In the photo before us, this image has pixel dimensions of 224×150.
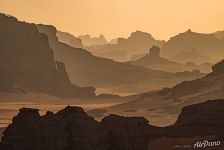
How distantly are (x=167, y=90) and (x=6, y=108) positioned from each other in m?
41.1

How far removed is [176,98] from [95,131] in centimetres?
7853

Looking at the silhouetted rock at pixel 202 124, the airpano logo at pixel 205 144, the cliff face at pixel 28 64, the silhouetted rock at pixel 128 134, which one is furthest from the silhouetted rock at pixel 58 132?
the cliff face at pixel 28 64

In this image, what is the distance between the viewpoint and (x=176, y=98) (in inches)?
4313

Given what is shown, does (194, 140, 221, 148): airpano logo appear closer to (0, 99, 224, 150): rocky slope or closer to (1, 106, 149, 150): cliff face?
(0, 99, 224, 150): rocky slope

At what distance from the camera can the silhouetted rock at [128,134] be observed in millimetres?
32438

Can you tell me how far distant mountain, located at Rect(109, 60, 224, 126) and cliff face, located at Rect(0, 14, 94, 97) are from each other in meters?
31.6

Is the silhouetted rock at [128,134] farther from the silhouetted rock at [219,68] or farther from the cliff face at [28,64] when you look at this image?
the cliff face at [28,64]

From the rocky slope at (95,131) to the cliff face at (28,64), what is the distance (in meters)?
98.2

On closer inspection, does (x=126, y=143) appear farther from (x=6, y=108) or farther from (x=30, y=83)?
(x=30, y=83)

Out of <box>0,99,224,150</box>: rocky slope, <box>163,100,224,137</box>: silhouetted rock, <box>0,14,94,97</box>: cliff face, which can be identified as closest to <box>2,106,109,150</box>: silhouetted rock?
<box>0,99,224,150</box>: rocky slope

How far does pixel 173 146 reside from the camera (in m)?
25.2

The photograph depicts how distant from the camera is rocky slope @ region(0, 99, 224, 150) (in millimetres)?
32438

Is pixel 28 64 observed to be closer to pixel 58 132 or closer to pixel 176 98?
pixel 176 98

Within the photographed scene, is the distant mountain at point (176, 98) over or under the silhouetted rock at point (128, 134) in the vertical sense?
over
